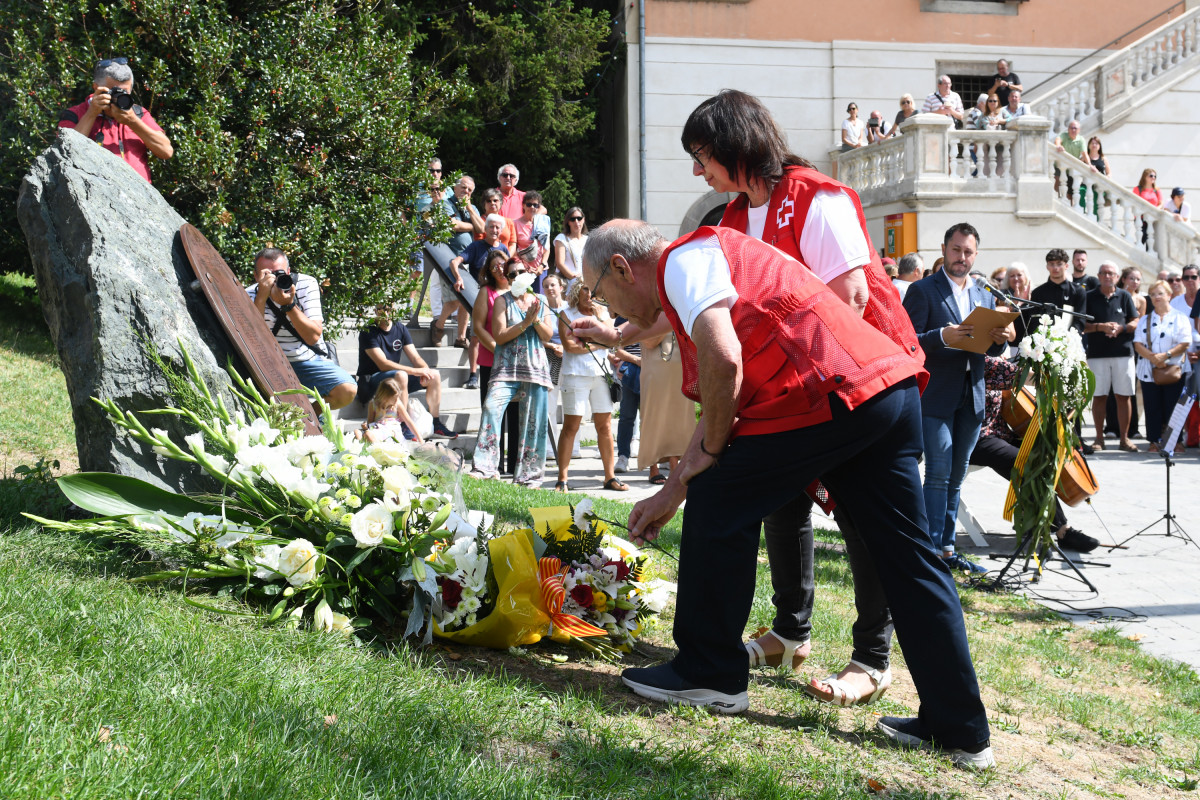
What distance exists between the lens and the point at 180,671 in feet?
9.46

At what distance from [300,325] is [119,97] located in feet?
6.30

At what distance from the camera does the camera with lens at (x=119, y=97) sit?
6.84m

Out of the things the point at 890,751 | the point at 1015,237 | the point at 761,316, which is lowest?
the point at 890,751

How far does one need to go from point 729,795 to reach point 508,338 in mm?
6648

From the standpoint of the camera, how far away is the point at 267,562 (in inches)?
142

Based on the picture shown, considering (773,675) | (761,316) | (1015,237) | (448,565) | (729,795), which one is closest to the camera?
(729,795)

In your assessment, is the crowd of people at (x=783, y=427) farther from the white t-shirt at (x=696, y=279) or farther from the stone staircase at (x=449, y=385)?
the stone staircase at (x=449, y=385)

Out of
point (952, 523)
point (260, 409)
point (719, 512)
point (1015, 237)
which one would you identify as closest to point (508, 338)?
point (952, 523)

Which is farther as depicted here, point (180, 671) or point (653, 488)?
point (653, 488)

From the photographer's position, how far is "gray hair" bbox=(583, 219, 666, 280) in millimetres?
3477

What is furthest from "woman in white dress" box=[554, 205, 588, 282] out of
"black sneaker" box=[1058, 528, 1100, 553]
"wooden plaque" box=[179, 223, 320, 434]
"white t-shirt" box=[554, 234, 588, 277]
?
"wooden plaque" box=[179, 223, 320, 434]

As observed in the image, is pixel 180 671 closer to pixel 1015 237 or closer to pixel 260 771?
pixel 260 771

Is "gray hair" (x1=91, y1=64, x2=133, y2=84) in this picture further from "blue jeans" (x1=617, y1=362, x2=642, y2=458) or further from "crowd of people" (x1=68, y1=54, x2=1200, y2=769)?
"blue jeans" (x1=617, y1=362, x2=642, y2=458)

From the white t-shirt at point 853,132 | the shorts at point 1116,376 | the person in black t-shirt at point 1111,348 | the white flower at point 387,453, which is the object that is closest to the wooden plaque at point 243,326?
the white flower at point 387,453
